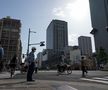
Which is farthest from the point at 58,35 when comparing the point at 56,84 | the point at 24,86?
the point at 24,86

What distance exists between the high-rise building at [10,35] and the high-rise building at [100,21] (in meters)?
46.1

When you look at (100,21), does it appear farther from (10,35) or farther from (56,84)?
(56,84)

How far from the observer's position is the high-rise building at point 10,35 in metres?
111

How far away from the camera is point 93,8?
123188 mm

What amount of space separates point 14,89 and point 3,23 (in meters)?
115

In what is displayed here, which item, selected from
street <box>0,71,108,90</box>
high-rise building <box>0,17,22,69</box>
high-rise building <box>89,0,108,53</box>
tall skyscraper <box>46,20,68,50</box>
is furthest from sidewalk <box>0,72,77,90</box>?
tall skyscraper <box>46,20,68,50</box>

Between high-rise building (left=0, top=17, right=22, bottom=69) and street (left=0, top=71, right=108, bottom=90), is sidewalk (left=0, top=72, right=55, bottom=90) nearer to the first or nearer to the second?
street (left=0, top=71, right=108, bottom=90)

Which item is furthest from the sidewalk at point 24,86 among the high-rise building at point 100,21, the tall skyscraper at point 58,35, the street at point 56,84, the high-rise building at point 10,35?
the tall skyscraper at point 58,35

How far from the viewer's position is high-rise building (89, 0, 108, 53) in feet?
343

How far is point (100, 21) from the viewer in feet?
368

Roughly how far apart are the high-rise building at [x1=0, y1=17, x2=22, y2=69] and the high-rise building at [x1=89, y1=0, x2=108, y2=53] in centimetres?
4613

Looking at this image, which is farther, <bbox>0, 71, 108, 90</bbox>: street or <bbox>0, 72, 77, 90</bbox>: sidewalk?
<bbox>0, 71, 108, 90</bbox>: street

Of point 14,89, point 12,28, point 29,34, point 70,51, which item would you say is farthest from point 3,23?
point 14,89

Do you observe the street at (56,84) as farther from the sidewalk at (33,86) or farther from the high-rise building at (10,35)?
the high-rise building at (10,35)
